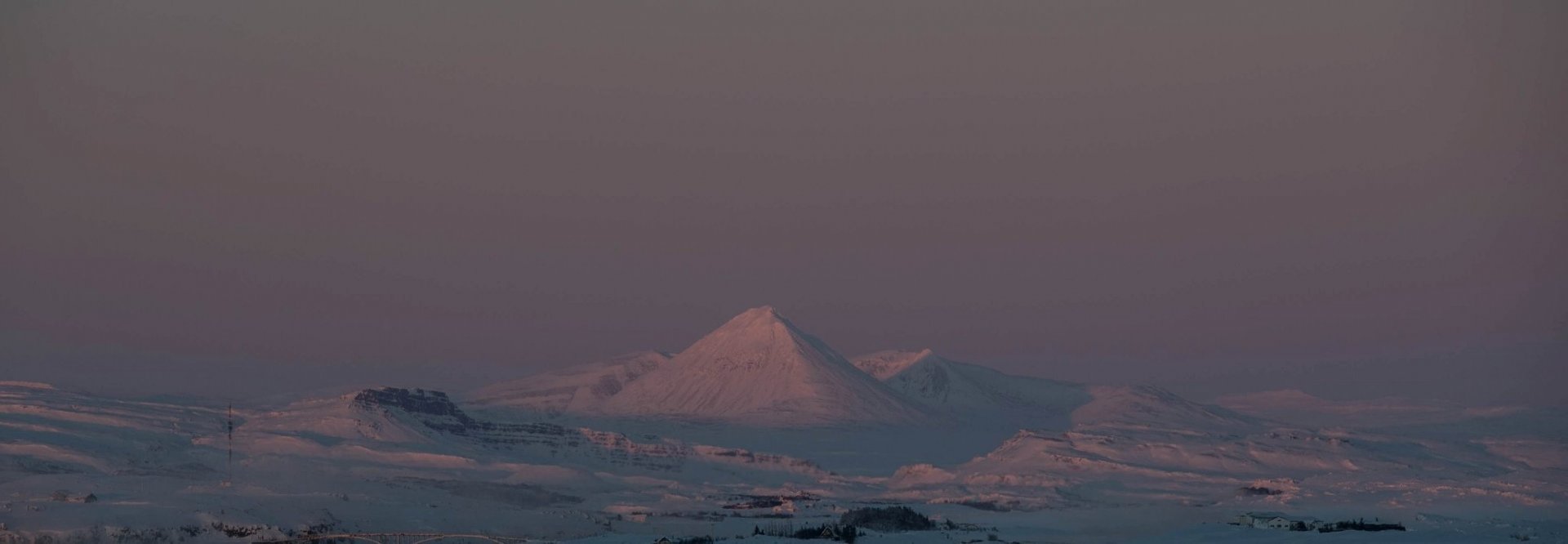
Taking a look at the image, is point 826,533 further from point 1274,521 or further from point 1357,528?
point 1357,528

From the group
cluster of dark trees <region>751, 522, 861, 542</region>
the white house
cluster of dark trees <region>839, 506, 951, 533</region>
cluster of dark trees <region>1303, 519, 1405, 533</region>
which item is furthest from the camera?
cluster of dark trees <region>839, 506, 951, 533</region>

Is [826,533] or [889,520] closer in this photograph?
[826,533]

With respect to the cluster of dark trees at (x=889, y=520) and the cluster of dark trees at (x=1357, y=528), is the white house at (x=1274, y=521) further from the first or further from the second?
the cluster of dark trees at (x=889, y=520)

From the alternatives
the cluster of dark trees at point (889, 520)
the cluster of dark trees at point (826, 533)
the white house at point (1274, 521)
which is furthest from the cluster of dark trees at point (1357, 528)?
the cluster of dark trees at point (889, 520)

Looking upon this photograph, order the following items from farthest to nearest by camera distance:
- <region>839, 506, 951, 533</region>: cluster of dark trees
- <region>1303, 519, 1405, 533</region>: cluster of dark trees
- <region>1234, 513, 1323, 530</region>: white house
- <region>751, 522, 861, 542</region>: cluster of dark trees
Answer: <region>839, 506, 951, 533</region>: cluster of dark trees < <region>1234, 513, 1323, 530</region>: white house < <region>751, 522, 861, 542</region>: cluster of dark trees < <region>1303, 519, 1405, 533</region>: cluster of dark trees

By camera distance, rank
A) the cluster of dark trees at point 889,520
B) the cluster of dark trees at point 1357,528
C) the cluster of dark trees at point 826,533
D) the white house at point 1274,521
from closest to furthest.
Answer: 1. the cluster of dark trees at point 1357,528
2. the cluster of dark trees at point 826,533
3. the white house at point 1274,521
4. the cluster of dark trees at point 889,520

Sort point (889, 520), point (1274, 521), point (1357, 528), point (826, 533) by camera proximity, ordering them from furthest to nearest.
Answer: point (889, 520) → point (1274, 521) → point (826, 533) → point (1357, 528)

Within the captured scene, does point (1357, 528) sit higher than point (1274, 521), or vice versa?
point (1274, 521)

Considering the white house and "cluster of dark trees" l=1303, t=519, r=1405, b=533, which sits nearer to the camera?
"cluster of dark trees" l=1303, t=519, r=1405, b=533

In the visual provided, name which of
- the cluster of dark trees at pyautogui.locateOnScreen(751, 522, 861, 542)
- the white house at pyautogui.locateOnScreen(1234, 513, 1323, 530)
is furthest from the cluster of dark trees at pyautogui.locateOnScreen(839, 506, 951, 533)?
the white house at pyautogui.locateOnScreen(1234, 513, 1323, 530)

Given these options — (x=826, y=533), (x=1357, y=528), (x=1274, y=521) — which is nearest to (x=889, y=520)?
(x=826, y=533)

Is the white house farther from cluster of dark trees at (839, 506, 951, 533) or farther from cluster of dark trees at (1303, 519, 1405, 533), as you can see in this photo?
cluster of dark trees at (839, 506, 951, 533)
